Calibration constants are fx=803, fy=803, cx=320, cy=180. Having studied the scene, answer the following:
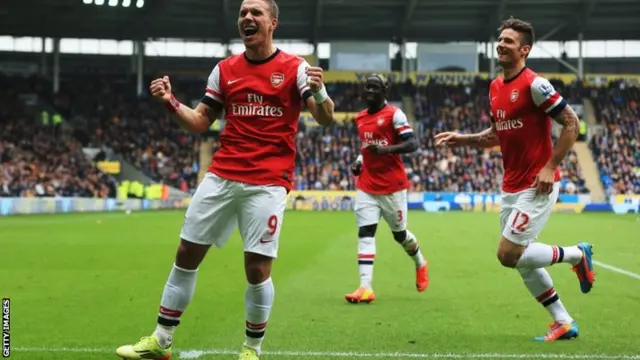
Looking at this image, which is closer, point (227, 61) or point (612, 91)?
point (227, 61)

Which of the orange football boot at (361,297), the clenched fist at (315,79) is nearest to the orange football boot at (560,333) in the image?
the orange football boot at (361,297)

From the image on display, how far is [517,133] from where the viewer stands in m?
6.74

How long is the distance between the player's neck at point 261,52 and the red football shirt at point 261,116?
3 centimetres

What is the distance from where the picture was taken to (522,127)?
6699mm

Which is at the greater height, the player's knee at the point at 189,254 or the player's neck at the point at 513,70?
the player's neck at the point at 513,70

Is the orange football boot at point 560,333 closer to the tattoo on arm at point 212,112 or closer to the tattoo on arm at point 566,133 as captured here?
the tattoo on arm at point 566,133

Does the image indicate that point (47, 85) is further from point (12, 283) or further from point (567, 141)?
point (567, 141)

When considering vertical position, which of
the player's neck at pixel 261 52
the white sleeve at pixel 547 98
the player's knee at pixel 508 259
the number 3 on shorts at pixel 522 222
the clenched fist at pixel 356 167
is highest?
the player's neck at pixel 261 52

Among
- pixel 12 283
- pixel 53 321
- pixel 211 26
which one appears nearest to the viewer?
pixel 53 321

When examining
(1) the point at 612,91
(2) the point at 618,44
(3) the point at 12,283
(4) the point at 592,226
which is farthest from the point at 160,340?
(2) the point at 618,44

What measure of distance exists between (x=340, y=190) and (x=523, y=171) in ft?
124

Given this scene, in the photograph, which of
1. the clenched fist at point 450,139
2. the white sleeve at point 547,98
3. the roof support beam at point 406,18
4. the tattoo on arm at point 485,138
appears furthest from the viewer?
the roof support beam at point 406,18

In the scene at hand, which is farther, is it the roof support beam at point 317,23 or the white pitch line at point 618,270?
the roof support beam at point 317,23

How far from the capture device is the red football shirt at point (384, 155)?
9727mm
